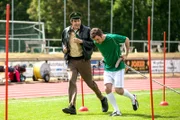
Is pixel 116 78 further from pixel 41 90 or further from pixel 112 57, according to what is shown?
pixel 41 90

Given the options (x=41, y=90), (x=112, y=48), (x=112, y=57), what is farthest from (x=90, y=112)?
(x=41, y=90)

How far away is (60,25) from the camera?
4728cm

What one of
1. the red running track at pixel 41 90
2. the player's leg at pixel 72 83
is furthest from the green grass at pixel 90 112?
the red running track at pixel 41 90

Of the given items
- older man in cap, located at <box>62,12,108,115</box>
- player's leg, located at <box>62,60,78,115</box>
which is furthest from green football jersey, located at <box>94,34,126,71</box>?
player's leg, located at <box>62,60,78,115</box>

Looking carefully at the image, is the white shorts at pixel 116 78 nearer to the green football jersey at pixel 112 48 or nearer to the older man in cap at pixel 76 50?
the green football jersey at pixel 112 48

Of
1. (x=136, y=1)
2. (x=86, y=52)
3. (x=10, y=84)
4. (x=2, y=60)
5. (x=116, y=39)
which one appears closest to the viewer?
(x=116, y=39)

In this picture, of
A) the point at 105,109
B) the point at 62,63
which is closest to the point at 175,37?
the point at 62,63

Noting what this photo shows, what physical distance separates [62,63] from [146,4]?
20.9 m

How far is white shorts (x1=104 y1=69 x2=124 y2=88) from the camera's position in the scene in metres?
10.4

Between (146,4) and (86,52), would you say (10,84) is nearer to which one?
(86,52)

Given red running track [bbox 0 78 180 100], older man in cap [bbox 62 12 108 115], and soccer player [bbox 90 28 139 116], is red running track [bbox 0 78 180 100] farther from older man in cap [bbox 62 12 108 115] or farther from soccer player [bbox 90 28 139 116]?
soccer player [bbox 90 28 139 116]

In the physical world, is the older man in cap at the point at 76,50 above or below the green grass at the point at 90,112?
above

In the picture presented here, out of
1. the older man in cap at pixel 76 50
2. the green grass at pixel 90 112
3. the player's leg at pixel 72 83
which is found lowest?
the green grass at pixel 90 112

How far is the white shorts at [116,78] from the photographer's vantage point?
408 inches
